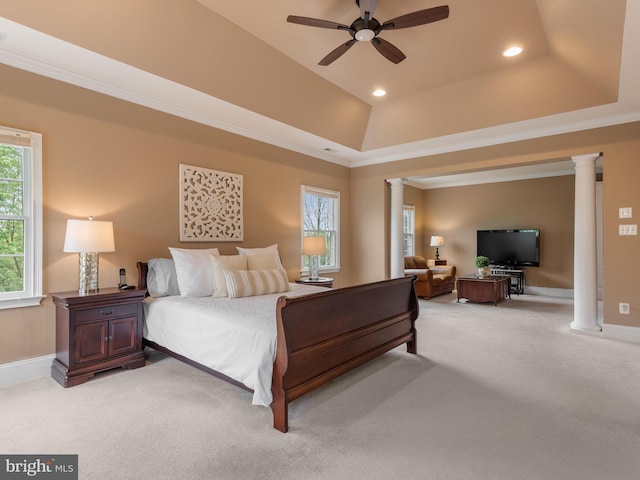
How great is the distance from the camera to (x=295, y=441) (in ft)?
6.98

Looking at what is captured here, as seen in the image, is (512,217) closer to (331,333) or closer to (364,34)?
(364,34)

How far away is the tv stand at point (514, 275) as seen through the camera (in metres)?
8.12

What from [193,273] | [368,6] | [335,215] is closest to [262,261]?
[193,273]

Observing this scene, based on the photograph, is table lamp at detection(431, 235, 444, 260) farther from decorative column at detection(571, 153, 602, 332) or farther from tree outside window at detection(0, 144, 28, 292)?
tree outside window at detection(0, 144, 28, 292)

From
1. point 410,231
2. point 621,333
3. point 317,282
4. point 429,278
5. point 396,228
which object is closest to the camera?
point 621,333

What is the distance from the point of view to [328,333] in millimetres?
2658

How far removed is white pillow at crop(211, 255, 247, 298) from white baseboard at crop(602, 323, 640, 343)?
4.73 meters

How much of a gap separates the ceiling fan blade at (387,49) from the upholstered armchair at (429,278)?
5.07 meters

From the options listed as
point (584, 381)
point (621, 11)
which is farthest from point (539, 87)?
point (584, 381)

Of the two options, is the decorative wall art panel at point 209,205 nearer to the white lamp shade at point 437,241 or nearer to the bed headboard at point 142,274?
the bed headboard at point 142,274

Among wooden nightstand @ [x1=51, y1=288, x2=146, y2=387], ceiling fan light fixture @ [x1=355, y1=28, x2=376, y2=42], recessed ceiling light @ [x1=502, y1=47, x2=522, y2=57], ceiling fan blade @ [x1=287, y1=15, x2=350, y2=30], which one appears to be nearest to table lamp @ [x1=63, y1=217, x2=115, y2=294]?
wooden nightstand @ [x1=51, y1=288, x2=146, y2=387]

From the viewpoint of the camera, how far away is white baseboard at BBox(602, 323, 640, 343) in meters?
4.25

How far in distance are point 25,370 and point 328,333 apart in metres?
2.75
